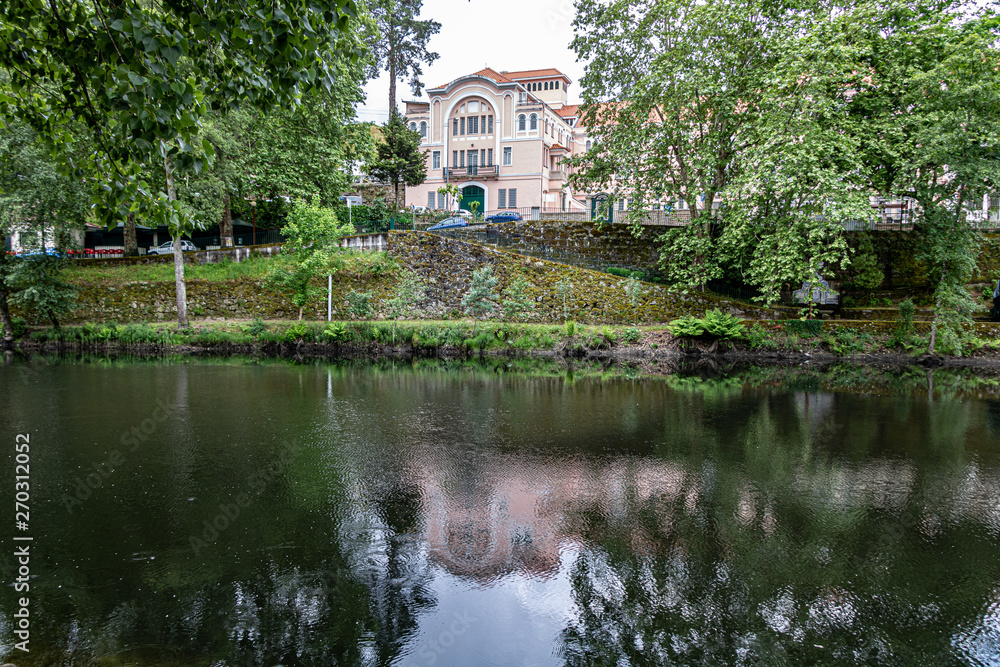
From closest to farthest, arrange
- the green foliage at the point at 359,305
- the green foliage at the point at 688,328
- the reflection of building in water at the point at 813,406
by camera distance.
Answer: the reflection of building in water at the point at 813,406 < the green foliage at the point at 688,328 < the green foliage at the point at 359,305

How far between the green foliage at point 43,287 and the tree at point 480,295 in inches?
708

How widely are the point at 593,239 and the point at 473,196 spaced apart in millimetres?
21814

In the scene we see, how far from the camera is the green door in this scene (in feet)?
165

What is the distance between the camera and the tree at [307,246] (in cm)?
2478

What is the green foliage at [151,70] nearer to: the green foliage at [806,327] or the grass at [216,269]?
the green foliage at [806,327]

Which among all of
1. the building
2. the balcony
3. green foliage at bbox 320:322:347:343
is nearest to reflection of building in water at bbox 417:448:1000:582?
green foliage at bbox 320:322:347:343

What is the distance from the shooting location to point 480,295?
2694 centimetres

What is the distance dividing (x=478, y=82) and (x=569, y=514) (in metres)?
47.7

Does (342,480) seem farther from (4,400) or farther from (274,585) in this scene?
(4,400)

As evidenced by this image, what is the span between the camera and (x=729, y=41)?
2344 cm

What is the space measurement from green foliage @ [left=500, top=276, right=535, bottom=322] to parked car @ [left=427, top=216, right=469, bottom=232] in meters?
7.31

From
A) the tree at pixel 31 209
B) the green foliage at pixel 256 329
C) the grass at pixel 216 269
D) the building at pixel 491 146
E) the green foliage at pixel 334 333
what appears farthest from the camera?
the building at pixel 491 146

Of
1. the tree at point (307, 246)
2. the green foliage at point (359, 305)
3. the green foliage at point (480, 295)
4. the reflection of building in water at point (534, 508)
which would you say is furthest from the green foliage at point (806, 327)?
the tree at point (307, 246)

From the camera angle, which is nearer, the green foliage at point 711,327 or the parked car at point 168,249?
the green foliage at point 711,327
